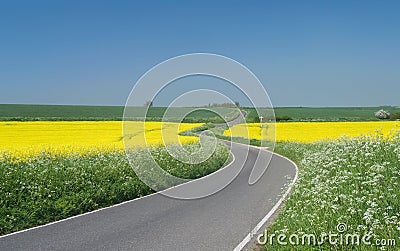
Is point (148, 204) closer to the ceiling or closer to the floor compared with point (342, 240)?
closer to the floor

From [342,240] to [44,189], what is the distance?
772 cm

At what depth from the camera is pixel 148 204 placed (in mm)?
11578

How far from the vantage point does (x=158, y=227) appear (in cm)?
883

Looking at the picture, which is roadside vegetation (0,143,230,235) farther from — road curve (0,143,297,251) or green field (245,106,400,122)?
green field (245,106,400,122)

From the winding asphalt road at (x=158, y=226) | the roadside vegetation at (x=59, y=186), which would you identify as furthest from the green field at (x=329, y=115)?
the winding asphalt road at (x=158, y=226)

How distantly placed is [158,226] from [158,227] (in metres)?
0.09

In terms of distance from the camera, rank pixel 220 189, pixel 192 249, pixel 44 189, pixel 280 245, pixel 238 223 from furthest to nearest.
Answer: pixel 220 189, pixel 44 189, pixel 238 223, pixel 192 249, pixel 280 245

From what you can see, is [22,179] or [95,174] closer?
[22,179]

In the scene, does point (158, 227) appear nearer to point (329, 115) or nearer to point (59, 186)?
point (59, 186)

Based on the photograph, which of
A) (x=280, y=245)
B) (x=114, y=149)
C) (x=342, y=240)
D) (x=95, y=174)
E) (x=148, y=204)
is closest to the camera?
(x=342, y=240)

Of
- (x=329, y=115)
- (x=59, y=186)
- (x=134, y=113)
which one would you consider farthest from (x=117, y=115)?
(x=59, y=186)

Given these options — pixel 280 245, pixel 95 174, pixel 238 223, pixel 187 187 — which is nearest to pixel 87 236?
pixel 238 223

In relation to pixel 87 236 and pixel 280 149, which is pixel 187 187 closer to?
pixel 87 236

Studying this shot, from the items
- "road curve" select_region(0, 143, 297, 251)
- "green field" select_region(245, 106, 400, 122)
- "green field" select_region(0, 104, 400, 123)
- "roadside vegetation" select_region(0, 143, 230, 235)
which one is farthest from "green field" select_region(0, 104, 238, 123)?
"green field" select_region(245, 106, 400, 122)
